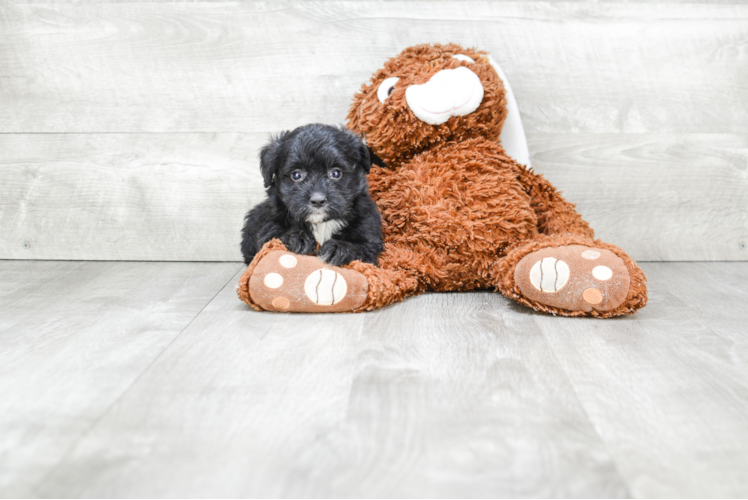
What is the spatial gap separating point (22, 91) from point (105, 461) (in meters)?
1.65

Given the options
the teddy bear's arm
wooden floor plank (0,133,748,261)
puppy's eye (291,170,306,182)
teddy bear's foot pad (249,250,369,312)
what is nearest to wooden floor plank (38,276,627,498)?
teddy bear's foot pad (249,250,369,312)

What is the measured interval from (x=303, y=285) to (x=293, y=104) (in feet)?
2.64

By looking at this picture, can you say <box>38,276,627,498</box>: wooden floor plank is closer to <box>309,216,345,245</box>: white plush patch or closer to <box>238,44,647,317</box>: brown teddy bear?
<box>238,44,647,317</box>: brown teddy bear

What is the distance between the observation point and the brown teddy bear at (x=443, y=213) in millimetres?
1422

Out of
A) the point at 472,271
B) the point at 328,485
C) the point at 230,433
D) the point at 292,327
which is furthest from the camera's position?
the point at 472,271

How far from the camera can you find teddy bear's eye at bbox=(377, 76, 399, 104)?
166cm

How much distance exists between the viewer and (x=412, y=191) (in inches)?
65.0

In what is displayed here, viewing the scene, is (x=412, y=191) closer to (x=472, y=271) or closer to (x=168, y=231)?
(x=472, y=271)

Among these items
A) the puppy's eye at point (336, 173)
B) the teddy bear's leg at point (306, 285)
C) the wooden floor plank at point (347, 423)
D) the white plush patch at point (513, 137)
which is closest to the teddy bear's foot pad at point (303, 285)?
the teddy bear's leg at point (306, 285)

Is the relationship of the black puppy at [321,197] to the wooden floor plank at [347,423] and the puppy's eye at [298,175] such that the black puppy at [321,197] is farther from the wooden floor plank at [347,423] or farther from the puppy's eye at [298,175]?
the wooden floor plank at [347,423]

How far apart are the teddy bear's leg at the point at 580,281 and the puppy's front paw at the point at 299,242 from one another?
497 millimetres

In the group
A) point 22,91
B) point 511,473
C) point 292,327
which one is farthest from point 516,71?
point 22,91

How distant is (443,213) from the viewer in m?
1.61

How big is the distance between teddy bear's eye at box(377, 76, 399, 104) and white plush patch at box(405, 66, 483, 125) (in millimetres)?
75
